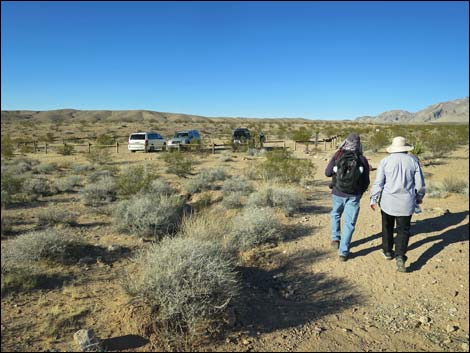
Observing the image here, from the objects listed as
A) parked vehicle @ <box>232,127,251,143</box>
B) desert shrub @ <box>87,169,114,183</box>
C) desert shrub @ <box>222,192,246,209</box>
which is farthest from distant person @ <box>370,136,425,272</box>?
parked vehicle @ <box>232,127,251,143</box>

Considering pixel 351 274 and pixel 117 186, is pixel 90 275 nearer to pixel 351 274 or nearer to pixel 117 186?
pixel 351 274

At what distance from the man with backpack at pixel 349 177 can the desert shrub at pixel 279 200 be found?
2.72 metres

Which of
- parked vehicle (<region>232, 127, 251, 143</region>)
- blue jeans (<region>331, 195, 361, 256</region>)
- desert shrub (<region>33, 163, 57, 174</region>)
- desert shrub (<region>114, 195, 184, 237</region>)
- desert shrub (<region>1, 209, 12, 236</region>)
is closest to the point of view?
blue jeans (<region>331, 195, 361, 256</region>)

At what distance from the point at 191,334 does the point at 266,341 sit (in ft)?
2.45

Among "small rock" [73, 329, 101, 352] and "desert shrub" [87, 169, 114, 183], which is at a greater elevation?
"desert shrub" [87, 169, 114, 183]

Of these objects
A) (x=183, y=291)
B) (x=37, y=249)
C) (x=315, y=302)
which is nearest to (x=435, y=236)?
(x=315, y=302)

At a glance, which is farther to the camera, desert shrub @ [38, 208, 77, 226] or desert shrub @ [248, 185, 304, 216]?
desert shrub @ [248, 185, 304, 216]

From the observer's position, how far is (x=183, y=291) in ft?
11.5

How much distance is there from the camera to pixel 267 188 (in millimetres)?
9047

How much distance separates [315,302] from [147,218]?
3838 millimetres

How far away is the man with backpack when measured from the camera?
482 centimetres

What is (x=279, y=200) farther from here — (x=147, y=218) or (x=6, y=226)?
(x=6, y=226)

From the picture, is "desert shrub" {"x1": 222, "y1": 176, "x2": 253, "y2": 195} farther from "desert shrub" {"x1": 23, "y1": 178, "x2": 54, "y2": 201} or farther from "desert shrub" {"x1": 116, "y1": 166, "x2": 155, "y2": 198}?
"desert shrub" {"x1": 23, "y1": 178, "x2": 54, "y2": 201}

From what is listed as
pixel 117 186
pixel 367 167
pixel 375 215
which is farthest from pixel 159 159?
pixel 367 167
